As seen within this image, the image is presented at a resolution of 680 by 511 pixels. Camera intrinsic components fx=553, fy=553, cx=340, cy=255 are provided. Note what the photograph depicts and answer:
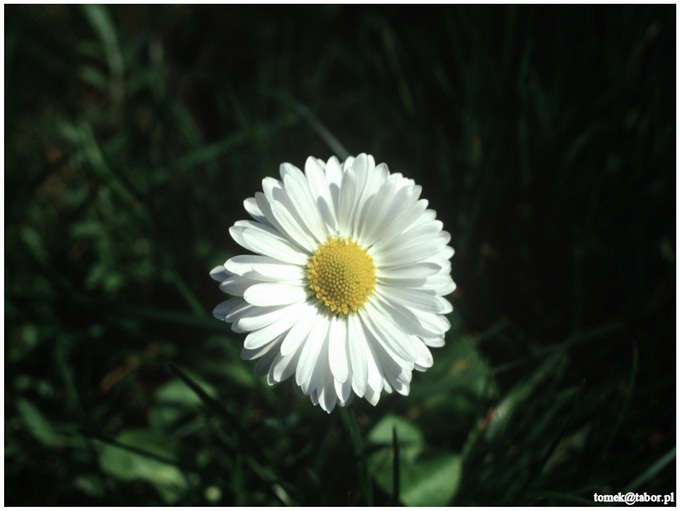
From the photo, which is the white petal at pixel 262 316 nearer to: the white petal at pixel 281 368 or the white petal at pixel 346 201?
the white petal at pixel 281 368

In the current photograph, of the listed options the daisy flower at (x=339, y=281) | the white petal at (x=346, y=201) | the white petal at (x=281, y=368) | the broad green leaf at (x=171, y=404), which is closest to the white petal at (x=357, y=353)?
the daisy flower at (x=339, y=281)

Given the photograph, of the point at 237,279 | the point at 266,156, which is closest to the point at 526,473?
the point at 237,279

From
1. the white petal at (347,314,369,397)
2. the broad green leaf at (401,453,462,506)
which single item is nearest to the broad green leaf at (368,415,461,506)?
the broad green leaf at (401,453,462,506)

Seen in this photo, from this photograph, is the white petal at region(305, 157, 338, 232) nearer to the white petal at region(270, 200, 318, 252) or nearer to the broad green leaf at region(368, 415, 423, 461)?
the white petal at region(270, 200, 318, 252)

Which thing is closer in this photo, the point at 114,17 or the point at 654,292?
the point at 654,292

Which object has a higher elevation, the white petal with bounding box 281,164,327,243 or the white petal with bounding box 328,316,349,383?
the white petal with bounding box 281,164,327,243

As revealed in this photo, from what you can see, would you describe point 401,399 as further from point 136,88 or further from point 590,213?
point 136,88

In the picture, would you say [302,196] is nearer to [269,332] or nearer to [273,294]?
[273,294]
